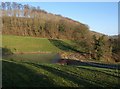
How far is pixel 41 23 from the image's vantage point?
337 feet

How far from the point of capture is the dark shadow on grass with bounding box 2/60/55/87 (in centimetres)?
1092

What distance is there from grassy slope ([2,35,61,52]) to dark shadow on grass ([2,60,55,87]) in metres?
65.4

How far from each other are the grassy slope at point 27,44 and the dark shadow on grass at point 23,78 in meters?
65.4

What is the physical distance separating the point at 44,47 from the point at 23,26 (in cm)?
1648

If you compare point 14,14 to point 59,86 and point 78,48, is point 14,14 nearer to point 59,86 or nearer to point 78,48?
point 78,48

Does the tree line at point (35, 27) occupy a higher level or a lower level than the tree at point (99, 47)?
higher

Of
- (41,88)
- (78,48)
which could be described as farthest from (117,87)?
(78,48)

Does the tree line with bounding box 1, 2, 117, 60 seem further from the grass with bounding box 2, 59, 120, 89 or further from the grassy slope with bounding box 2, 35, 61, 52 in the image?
the grass with bounding box 2, 59, 120, 89

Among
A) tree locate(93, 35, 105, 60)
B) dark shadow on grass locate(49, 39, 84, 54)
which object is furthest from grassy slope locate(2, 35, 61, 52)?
tree locate(93, 35, 105, 60)

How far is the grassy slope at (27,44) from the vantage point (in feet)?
265

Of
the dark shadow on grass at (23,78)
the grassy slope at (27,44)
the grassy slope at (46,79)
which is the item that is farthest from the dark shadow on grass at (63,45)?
the dark shadow on grass at (23,78)

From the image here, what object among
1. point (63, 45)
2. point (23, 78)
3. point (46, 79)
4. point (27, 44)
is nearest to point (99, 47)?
point (63, 45)

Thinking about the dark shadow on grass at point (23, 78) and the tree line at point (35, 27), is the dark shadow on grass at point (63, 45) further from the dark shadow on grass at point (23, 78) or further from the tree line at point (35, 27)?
the dark shadow on grass at point (23, 78)

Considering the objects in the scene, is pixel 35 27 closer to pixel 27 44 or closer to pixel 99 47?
pixel 27 44
